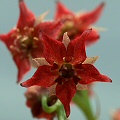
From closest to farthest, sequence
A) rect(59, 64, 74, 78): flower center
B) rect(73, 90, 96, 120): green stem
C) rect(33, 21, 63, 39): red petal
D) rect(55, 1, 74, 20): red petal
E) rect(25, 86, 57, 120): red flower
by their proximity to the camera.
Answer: rect(59, 64, 74, 78): flower center
rect(33, 21, 63, 39): red petal
rect(25, 86, 57, 120): red flower
rect(73, 90, 96, 120): green stem
rect(55, 1, 74, 20): red petal

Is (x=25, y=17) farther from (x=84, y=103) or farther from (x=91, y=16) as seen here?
(x=91, y=16)

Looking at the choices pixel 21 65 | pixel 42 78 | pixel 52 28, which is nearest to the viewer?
pixel 42 78

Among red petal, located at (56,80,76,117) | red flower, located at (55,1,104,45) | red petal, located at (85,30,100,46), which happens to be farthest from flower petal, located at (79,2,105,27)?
red petal, located at (56,80,76,117)

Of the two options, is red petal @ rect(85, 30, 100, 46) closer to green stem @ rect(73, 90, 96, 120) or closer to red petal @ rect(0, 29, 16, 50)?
green stem @ rect(73, 90, 96, 120)

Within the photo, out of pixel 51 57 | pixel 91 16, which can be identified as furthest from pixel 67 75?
pixel 91 16

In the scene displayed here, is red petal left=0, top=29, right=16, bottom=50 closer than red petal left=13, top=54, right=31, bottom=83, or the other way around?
red petal left=13, top=54, right=31, bottom=83

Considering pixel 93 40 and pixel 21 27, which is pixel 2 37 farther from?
pixel 93 40

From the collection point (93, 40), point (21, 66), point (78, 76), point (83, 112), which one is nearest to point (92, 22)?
point (93, 40)
